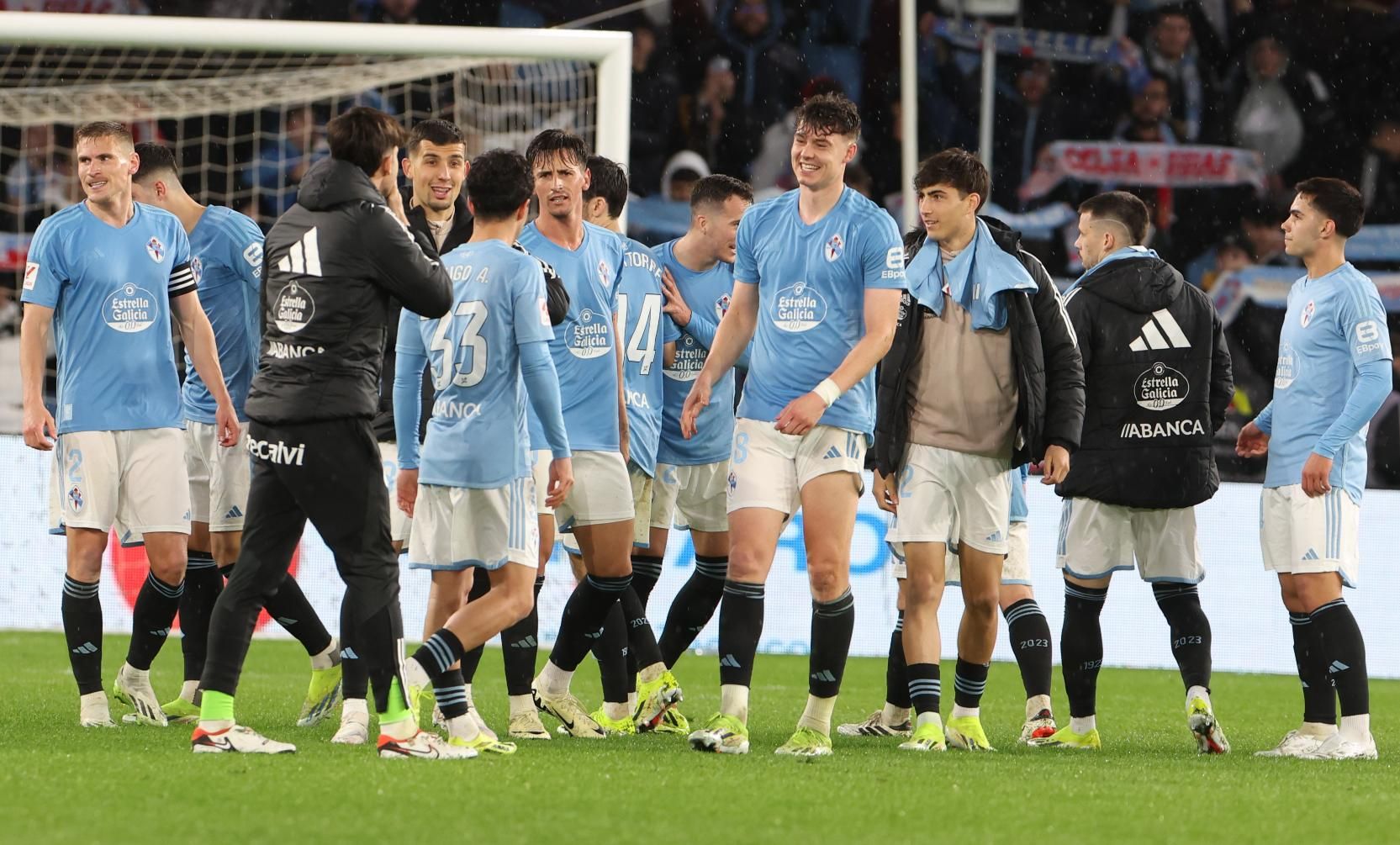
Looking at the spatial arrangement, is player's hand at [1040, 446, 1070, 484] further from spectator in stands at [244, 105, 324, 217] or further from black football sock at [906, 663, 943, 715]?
spectator in stands at [244, 105, 324, 217]

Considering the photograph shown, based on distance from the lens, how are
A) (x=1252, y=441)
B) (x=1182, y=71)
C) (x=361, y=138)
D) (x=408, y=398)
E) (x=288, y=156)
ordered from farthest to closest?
(x=1182, y=71)
(x=288, y=156)
(x=1252, y=441)
(x=408, y=398)
(x=361, y=138)

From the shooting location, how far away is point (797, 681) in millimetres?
9438

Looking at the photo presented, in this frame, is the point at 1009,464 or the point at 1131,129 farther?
the point at 1131,129

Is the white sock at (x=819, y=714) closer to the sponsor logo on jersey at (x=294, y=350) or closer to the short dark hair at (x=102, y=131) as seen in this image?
the sponsor logo on jersey at (x=294, y=350)

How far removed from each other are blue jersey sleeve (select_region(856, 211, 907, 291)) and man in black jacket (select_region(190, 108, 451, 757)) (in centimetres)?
152

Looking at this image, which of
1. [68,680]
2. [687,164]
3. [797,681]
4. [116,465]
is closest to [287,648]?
[68,680]

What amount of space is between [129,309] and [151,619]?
4.18 feet

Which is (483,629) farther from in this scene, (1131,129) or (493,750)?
(1131,129)

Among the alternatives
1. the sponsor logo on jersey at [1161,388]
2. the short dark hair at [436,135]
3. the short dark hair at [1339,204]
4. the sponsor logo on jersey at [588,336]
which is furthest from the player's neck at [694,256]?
the short dark hair at [1339,204]

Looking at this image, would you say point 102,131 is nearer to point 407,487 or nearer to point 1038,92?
point 407,487

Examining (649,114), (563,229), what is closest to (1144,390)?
(563,229)

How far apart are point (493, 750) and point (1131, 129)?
42.3 ft

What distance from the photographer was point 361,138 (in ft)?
17.0

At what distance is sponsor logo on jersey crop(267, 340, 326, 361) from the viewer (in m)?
5.12
